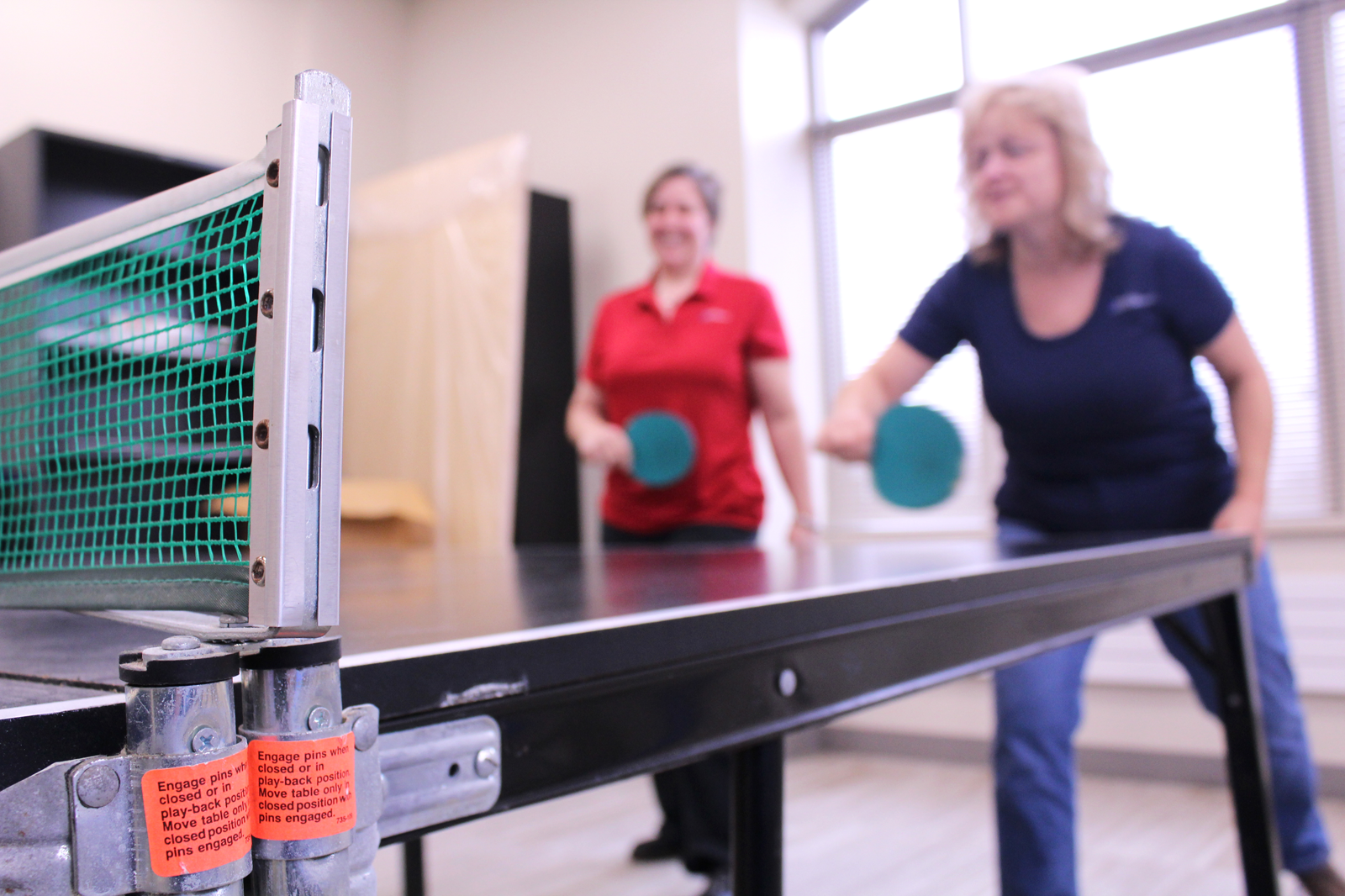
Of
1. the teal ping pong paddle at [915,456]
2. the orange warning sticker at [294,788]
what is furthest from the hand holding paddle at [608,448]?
the orange warning sticker at [294,788]

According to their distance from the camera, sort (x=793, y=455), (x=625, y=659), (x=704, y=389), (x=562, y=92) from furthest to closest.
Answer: (x=562, y=92), (x=793, y=455), (x=704, y=389), (x=625, y=659)

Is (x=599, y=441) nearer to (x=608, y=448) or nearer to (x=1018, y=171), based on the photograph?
(x=608, y=448)

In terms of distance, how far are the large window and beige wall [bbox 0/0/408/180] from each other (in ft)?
5.91

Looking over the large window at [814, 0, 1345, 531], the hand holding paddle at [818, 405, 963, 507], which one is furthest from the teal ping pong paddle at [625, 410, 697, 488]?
the large window at [814, 0, 1345, 531]

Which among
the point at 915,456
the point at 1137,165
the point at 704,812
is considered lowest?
the point at 704,812

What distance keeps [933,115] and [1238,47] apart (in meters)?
0.88

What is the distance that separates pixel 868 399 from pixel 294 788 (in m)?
1.43

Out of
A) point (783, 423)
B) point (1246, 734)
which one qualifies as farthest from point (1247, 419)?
point (783, 423)

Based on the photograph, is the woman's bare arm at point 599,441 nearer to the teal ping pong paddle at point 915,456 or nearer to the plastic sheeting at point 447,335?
the teal ping pong paddle at point 915,456

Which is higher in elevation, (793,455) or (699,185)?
(699,185)

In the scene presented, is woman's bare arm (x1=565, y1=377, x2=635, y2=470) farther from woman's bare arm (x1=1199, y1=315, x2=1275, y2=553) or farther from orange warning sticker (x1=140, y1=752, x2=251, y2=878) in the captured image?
orange warning sticker (x1=140, y1=752, x2=251, y2=878)

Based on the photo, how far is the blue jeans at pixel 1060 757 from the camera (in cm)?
123

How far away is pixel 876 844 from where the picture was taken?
2281mm

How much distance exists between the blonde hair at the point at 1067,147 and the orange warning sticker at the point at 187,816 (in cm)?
148
